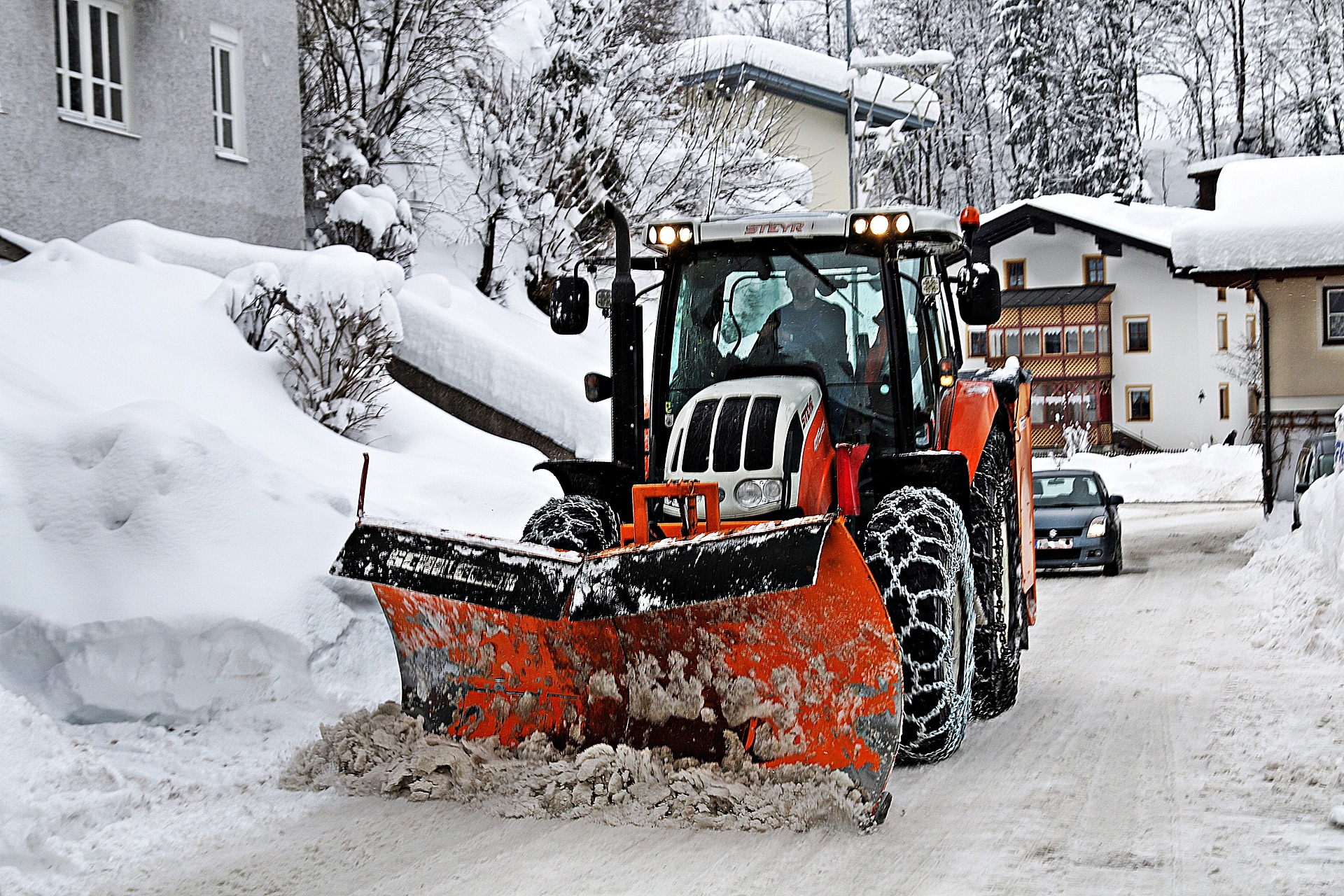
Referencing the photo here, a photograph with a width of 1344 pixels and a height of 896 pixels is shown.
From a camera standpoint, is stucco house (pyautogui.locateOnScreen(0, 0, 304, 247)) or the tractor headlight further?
stucco house (pyautogui.locateOnScreen(0, 0, 304, 247))

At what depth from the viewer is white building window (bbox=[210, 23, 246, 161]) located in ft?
52.7

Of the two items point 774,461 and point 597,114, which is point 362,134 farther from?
point 774,461

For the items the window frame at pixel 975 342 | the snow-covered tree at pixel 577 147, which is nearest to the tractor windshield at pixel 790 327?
the snow-covered tree at pixel 577 147

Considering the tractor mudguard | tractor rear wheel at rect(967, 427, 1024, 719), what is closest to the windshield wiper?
the tractor mudguard

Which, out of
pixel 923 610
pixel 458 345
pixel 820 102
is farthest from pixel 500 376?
pixel 820 102

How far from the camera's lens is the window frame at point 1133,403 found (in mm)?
42625

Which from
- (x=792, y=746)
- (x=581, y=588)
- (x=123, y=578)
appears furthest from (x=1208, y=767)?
(x=123, y=578)

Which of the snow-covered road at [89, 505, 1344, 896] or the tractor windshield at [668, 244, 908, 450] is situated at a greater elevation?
the tractor windshield at [668, 244, 908, 450]

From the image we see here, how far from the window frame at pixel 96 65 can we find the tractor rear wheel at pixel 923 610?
11.0 m

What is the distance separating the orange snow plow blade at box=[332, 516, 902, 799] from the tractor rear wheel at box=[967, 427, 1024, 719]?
157 cm

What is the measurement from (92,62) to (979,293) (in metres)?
10.7

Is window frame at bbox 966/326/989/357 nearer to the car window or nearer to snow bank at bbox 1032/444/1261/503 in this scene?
snow bank at bbox 1032/444/1261/503

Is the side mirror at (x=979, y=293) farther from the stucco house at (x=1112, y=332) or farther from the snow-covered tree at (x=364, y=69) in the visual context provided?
the stucco house at (x=1112, y=332)

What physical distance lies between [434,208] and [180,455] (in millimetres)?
14061
